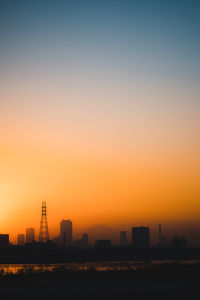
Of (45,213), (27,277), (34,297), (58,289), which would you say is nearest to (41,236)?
(45,213)

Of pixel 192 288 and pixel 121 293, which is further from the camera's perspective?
pixel 192 288

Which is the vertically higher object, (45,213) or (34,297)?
(45,213)

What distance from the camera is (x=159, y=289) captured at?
5697cm

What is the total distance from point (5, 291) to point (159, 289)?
2131cm

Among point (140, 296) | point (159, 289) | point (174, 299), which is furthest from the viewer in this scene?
point (159, 289)

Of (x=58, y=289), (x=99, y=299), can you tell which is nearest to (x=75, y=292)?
(x=58, y=289)

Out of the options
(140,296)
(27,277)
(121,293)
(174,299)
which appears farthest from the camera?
(27,277)

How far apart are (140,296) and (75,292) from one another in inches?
395

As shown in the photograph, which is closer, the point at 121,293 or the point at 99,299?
the point at 99,299

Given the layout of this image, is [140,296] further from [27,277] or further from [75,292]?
[27,277]

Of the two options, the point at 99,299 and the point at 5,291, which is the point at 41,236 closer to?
the point at 5,291

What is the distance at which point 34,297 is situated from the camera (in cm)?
4897

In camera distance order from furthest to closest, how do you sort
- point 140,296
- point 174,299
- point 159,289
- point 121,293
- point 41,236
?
point 41,236
point 159,289
point 121,293
point 140,296
point 174,299

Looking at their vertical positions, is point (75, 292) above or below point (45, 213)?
below
